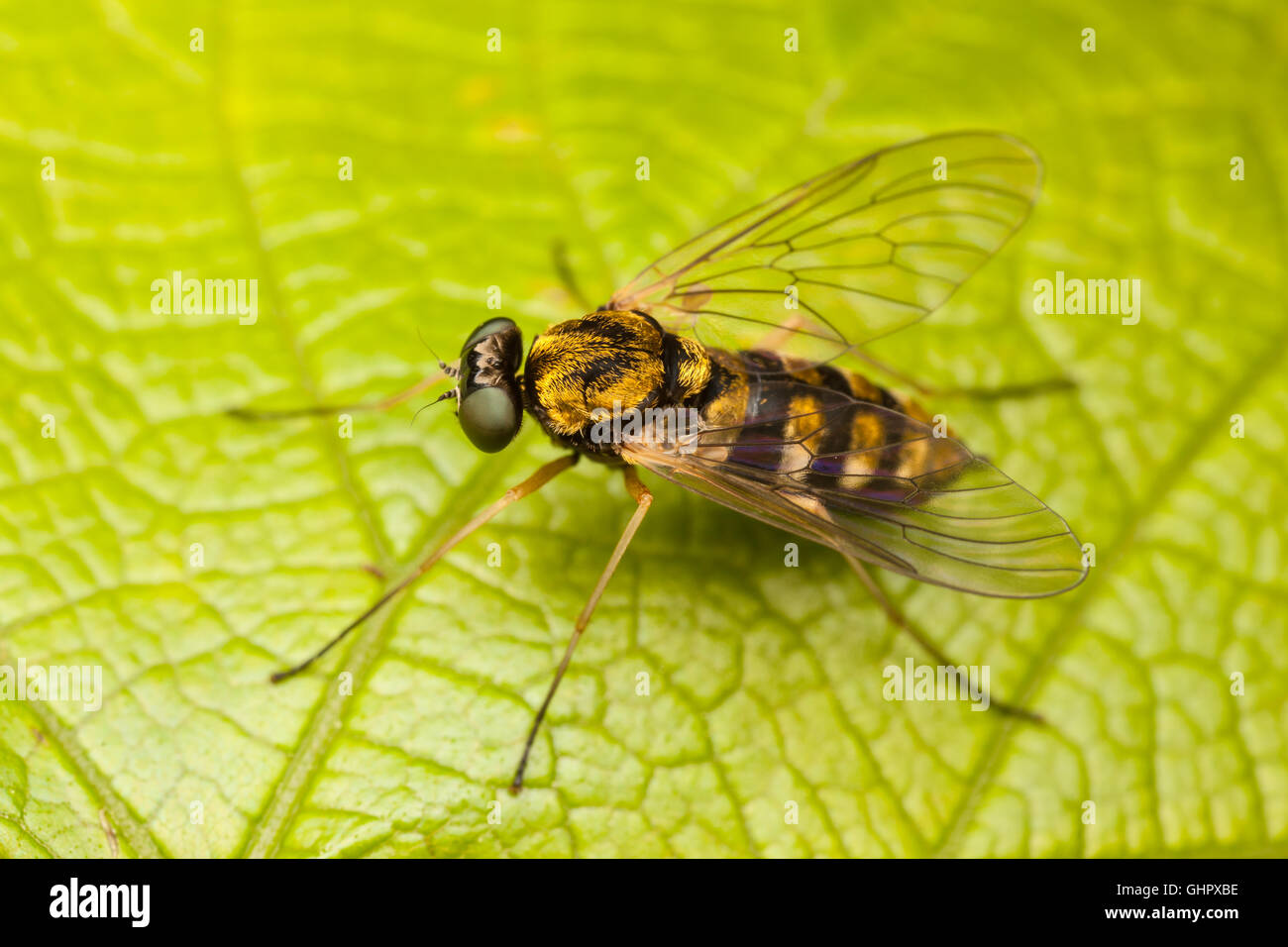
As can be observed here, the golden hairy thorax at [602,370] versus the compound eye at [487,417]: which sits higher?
the golden hairy thorax at [602,370]

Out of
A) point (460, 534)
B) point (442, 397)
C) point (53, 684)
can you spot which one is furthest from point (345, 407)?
point (53, 684)

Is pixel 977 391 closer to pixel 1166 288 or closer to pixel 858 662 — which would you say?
pixel 1166 288

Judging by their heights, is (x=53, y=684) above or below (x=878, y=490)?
below

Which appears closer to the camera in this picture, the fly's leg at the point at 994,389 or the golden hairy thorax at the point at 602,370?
the golden hairy thorax at the point at 602,370

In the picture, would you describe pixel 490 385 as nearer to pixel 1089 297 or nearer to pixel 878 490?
pixel 878 490

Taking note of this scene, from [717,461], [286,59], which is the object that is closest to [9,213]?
[286,59]
